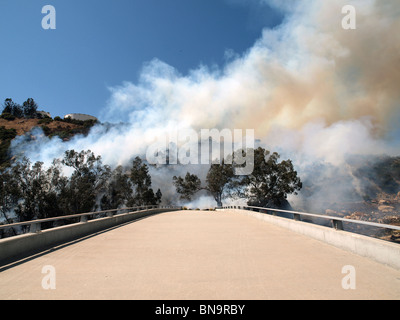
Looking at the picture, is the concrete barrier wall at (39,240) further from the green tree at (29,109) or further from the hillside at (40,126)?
the green tree at (29,109)

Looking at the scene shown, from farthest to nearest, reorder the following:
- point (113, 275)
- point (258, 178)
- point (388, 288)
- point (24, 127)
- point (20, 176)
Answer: point (24, 127) → point (258, 178) → point (20, 176) → point (113, 275) → point (388, 288)

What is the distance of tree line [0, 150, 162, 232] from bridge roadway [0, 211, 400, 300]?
5266 centimetres

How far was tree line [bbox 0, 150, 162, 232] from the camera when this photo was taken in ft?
174

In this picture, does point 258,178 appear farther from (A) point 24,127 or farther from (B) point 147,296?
(A) point 24,127

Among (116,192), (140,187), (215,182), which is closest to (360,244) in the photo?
(215,182)

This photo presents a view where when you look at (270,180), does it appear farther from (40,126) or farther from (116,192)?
(40,126)

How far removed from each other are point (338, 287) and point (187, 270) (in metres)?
2.79

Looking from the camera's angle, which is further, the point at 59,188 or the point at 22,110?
the point at 22,110

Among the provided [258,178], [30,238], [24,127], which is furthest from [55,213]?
[24,127]

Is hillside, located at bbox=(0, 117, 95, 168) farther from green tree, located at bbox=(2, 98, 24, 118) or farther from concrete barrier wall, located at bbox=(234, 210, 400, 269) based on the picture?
concrete barrier wall, located at bbox=(234, 210, 400, 269)

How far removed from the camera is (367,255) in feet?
20.7

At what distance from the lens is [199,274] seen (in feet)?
16.9

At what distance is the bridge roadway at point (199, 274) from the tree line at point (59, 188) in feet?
173

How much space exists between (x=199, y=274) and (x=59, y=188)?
212ft
